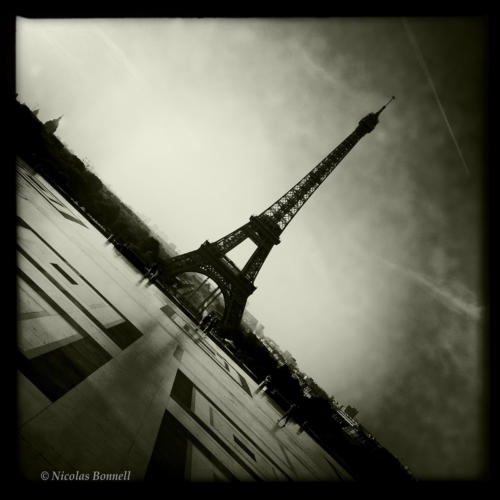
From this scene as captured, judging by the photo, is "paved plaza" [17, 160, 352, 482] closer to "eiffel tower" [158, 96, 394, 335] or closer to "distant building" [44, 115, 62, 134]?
"eiffel tower" [158, 96, 394, 335]

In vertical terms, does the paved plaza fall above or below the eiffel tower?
below

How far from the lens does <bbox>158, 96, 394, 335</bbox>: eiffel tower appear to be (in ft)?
91.8

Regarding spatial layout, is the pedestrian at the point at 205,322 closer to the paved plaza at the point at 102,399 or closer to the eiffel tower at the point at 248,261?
the eiffel tower at the point at 248,261

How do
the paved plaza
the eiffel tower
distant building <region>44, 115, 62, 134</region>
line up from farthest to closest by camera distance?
1. distant building <region>44, 115, 62, 134</region>
2. the eiffel tower
3. the paved plaza

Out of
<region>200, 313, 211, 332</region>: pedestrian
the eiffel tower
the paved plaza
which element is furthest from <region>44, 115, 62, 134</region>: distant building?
the paved plaza

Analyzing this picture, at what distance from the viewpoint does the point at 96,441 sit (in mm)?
2945

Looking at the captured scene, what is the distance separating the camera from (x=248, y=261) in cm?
2973

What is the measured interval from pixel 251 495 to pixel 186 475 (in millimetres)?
1203

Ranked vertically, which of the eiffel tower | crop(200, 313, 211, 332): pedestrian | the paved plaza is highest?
the eiffel tower

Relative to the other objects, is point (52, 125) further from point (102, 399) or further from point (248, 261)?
point (102, 399)
